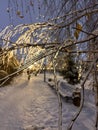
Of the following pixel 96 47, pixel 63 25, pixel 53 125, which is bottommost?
pixel 53 125

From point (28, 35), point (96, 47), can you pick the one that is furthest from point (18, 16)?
point (96, 47)

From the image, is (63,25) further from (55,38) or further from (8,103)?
(8,103)

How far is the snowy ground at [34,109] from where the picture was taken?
9141mm

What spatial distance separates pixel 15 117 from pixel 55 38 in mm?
7766

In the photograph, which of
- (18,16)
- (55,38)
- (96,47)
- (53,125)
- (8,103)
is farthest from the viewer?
(8,103)

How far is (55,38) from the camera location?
2.00 meters

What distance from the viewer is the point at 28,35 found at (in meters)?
2.14

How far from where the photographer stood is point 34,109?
10.5 m

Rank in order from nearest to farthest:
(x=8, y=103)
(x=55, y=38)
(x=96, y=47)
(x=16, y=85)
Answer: (x=96, y=47), (x=55, y=38), (x=8, y=103), (x=16, y=85)

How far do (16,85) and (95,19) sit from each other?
1115 cm

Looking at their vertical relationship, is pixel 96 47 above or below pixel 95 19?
below

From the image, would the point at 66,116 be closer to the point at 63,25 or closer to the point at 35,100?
the point at 35,100

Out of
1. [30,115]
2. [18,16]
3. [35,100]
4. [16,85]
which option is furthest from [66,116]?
[18,16]

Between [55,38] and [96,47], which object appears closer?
[96,47]
